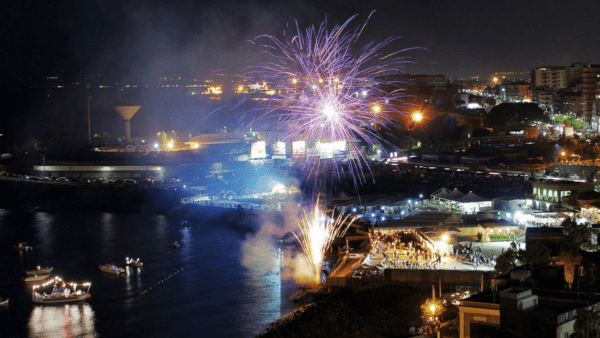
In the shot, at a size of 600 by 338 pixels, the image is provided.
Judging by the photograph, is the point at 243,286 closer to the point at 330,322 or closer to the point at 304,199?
the point at 330,322

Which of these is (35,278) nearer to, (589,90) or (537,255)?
(537,255)

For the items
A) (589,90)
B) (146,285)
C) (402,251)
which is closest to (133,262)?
(146,285)

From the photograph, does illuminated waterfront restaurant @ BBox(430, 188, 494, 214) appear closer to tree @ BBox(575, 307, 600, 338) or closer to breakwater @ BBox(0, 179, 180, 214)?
breakwater @ BBox(0, 179, 180, 214)

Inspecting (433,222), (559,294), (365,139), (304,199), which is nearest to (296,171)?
(304,199)

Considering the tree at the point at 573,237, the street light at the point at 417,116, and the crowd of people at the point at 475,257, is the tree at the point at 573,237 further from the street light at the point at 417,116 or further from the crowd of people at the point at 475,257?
the street light at the point at 417,116

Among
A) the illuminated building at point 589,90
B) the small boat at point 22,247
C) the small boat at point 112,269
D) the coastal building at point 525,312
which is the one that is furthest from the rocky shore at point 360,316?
the illuminated building at point 589,90

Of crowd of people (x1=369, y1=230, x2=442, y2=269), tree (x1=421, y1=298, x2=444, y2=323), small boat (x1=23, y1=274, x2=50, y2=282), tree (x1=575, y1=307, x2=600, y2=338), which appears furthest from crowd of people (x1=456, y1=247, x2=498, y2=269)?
small boat (x1=23, y1=274, x2=50, y2=282)
